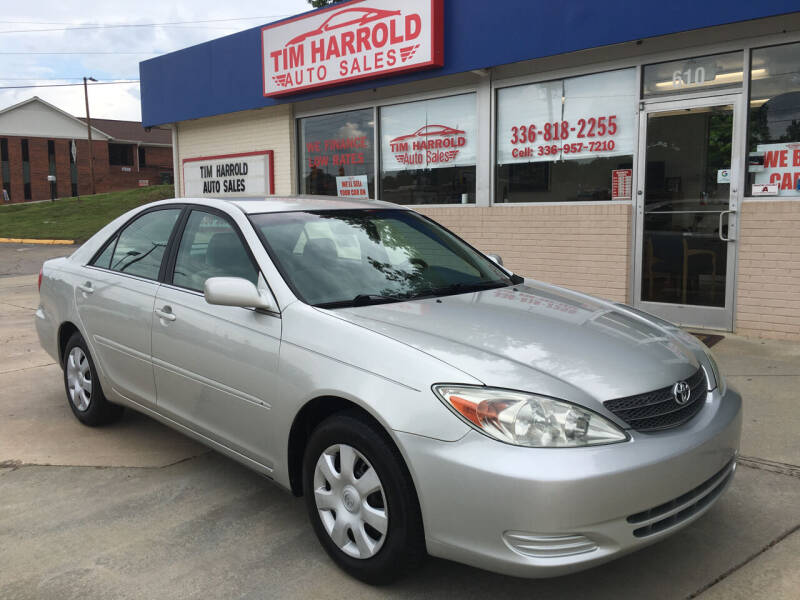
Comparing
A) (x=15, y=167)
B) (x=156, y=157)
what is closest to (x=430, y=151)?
(x=15, y=167)

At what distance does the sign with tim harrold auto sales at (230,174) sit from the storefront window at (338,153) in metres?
0.74

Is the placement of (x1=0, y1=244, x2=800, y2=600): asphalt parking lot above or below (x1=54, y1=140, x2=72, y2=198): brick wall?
below

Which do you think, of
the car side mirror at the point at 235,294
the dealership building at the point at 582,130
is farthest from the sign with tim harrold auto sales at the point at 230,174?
the car side mirror at the point at 235,294

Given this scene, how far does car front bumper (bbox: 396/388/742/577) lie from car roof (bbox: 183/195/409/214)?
180cm

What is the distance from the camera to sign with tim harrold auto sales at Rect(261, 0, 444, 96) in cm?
882

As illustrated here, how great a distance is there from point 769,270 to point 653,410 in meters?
4.98

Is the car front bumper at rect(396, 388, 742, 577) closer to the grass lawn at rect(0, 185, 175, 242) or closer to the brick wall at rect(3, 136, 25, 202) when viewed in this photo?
the grass lawn at rect(0, 185, 175, 242)

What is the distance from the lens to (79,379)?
4863 mm

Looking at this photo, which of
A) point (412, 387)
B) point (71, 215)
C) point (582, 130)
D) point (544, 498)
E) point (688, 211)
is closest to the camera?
point (544, 498)

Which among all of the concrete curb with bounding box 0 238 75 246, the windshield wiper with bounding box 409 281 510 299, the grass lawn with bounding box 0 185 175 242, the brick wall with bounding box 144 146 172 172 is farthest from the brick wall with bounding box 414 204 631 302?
the brick wall with bounding box 144 146 172 172

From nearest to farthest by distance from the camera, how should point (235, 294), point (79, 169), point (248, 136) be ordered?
point (235, 294) < point (248, 136) < point (79, 169)

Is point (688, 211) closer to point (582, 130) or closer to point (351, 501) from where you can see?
point (582, 130)

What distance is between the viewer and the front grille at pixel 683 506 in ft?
8.32

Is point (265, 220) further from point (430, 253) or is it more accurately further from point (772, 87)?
point (772, 87)
